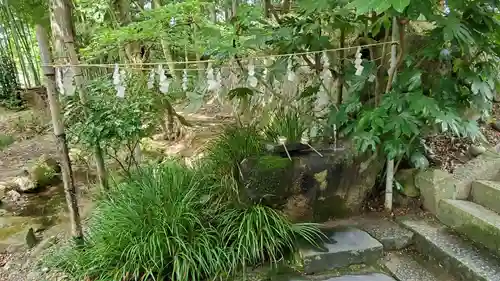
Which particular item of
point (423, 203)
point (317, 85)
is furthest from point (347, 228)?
point (317, 85)

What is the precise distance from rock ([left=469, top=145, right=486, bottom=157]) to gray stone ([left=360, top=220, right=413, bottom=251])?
2.81 feet

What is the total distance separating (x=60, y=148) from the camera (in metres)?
2.17

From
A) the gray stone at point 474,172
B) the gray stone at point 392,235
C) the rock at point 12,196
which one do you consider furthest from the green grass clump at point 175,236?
the rock at point 12,196

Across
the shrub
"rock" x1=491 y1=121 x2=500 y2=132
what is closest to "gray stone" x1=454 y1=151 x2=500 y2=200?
"rock" x1=491 y1=121 x2=500 y2=132

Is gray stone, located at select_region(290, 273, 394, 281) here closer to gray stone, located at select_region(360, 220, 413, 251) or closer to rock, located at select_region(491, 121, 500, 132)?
gray stone, located at select_region(360, 220, 413, 251)

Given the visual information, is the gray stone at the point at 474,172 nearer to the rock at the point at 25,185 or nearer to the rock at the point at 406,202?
the rock at the point at 406,202

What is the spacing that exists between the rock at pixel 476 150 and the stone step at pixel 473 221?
1.56 feet

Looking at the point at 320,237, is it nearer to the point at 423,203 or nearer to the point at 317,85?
the point at 423,203

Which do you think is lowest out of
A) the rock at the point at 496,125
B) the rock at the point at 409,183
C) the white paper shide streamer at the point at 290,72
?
the rock at the point at 409,183

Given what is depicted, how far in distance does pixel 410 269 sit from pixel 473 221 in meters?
0.48

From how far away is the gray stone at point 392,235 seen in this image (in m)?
2.38

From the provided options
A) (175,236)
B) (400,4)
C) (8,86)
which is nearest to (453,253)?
(400,4)

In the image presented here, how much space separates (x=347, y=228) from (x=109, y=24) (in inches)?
146

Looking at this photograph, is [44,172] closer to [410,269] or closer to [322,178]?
[322,178]
